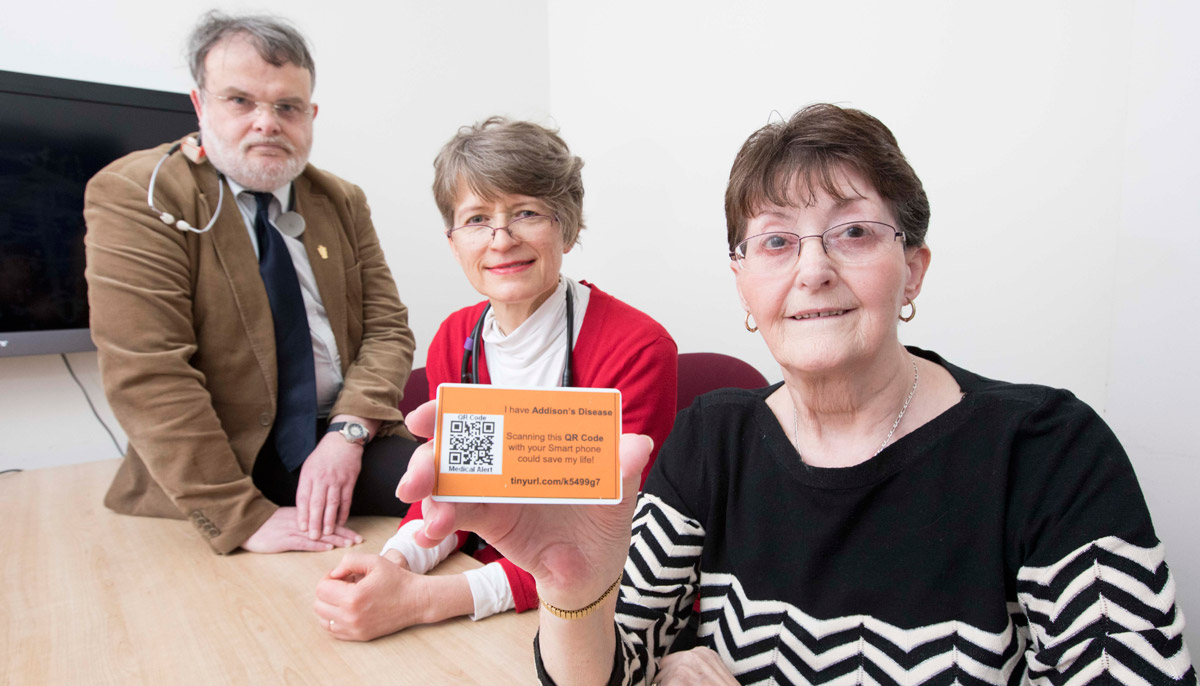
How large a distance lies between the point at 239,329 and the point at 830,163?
1.36m

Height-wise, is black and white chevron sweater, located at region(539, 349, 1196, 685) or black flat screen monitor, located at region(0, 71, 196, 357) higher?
black flat screen monitor, located at region(0, 71, 196, 357)

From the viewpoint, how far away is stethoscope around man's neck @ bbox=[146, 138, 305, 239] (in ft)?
5.10

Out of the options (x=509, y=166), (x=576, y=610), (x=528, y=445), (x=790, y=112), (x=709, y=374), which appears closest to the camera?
(x=528, y=445)

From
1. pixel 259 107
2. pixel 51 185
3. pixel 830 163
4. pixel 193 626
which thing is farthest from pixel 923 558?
pixel 51 185

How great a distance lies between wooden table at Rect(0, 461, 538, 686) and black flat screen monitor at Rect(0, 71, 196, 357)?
0.98 meters

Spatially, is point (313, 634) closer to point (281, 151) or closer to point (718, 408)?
point (718, 408)

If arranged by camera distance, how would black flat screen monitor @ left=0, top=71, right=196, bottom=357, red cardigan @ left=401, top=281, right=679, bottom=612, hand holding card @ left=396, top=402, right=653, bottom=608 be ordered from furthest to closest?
black flat screen monitor @ left=0, top=71, right=196, bottom=357 < red cardigan @ left=401, top=281, right=679, bottom=612 < hand holding card @ left=396, top=402, right=653, bottom=608

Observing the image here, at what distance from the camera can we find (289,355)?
169 cm

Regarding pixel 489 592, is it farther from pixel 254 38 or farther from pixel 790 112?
pixel 790 112

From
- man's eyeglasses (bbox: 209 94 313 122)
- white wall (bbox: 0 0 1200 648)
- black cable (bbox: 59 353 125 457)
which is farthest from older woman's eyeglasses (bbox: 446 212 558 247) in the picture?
black cable (bbox: 59 353 125 457)

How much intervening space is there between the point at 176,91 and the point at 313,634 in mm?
2198

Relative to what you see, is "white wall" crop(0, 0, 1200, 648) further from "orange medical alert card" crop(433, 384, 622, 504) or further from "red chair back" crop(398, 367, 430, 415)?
"orange medical alert card" crop(433, 384, 622, 504)

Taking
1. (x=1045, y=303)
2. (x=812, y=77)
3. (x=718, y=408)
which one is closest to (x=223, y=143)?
(x=718, y=408)

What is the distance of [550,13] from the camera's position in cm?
345
